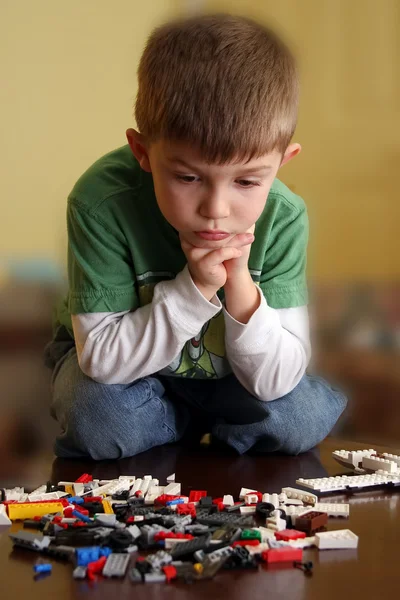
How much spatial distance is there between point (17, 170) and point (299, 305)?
44.8 inches

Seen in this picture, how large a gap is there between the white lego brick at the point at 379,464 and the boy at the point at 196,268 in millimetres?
134

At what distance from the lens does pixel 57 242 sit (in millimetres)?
2230

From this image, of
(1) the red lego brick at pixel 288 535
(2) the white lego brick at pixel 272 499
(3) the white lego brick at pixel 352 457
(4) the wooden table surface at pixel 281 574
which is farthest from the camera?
(3) the white lego brick at pixel 352 457

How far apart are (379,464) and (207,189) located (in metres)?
0.45

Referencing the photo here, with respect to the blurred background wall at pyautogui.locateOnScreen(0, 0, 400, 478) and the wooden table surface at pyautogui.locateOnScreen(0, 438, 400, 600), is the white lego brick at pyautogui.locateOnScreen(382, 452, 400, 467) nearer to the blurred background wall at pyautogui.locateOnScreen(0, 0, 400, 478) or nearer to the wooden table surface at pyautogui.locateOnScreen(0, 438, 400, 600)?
the wooden table surface at pyautogui.locateOnScreen(0, 438, 400, 600)

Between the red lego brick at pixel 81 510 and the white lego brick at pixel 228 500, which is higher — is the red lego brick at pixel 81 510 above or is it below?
above

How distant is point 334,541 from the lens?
0.81 metres

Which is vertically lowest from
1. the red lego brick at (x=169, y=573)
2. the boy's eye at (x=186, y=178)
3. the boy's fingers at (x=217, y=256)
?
the red lego brick at (x=169, y=573)

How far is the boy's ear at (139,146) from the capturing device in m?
1.05

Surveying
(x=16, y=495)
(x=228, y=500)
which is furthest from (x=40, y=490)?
(x=228, y=500)

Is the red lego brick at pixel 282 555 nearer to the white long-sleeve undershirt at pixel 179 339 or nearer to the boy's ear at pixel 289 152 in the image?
the white long-sleeve undershirt at pixel 179 339

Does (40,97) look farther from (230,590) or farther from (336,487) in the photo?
(230,590)

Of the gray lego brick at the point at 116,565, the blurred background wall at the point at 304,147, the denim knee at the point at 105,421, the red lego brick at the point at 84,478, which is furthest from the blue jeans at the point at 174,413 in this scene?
the blurred background wall at the point at 304,147

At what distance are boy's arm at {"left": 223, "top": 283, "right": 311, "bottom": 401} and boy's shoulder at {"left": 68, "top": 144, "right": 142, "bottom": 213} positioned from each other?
0.78ft
